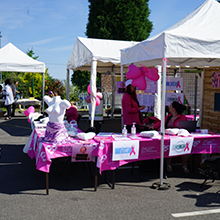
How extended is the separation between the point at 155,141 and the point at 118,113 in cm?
997

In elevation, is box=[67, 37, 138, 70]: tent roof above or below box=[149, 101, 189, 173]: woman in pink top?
above

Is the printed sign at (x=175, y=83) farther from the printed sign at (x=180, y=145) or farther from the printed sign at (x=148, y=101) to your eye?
the printed sign at (x=180, y=145)

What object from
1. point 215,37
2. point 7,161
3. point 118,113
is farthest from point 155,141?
point 118,113

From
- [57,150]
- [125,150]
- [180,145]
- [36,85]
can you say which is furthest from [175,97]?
[36,85]

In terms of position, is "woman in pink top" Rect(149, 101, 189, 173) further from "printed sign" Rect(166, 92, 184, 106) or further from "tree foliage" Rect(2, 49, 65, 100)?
"tree foliage" Rect(2, 49, 65, 100)

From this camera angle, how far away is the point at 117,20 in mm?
22609

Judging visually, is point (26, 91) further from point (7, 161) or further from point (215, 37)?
point (215, 37)

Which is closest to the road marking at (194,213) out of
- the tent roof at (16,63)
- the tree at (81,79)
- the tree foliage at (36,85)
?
the tent roof at (16,63)

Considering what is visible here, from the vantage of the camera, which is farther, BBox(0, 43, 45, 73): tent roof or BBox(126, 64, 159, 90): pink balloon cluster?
BBox(0, 43, 45, 73): tent roof

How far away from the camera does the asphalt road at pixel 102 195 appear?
345 centimetres

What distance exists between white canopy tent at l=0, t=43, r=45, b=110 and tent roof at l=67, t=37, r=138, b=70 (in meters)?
1.45

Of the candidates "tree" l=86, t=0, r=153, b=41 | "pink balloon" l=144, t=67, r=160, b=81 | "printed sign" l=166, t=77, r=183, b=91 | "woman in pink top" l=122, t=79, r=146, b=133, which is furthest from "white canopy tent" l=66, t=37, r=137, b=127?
"tree" l=86, t=0, r=153, b=41

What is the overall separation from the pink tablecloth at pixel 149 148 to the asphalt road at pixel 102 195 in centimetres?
43

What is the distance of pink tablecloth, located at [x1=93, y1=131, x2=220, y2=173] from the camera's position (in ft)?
13.6
